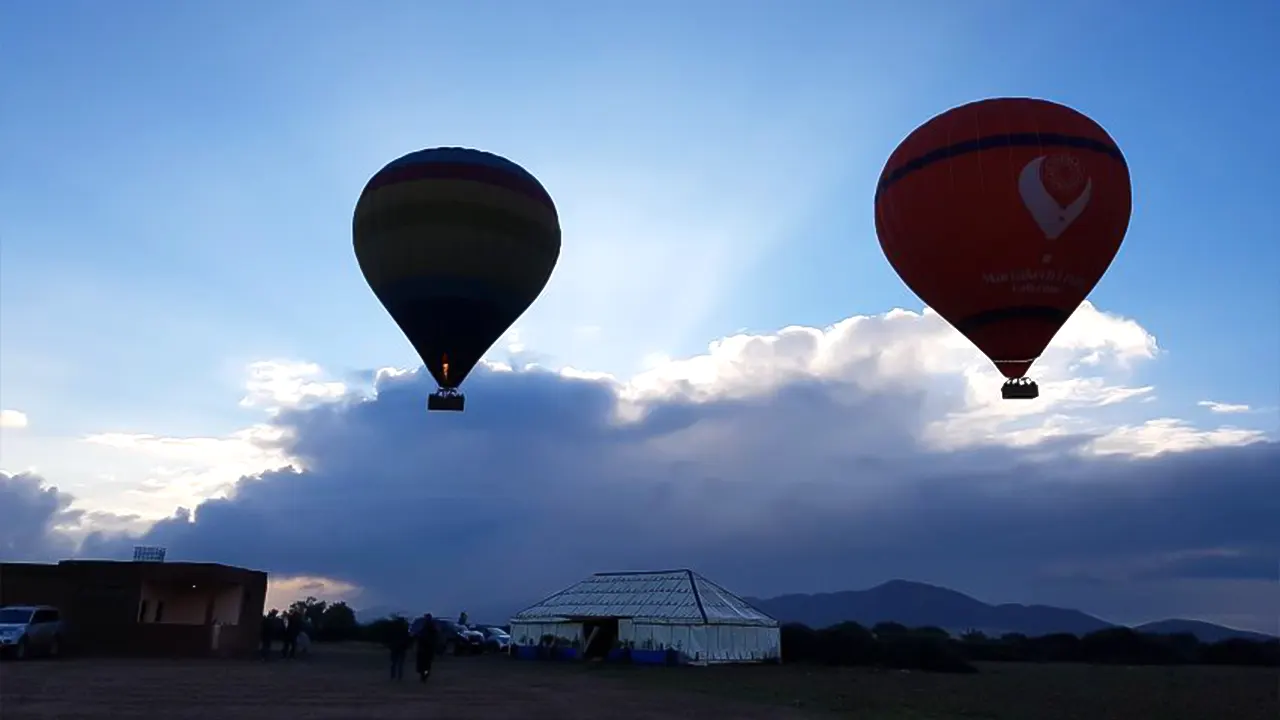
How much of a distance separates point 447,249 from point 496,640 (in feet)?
93.9

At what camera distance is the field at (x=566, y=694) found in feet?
54.6

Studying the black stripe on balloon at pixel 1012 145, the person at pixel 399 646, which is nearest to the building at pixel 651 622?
the person at pixel 399 646

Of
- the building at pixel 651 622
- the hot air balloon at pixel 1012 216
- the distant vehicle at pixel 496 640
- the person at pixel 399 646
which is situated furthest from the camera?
the distant vehicle at pixel 496 640

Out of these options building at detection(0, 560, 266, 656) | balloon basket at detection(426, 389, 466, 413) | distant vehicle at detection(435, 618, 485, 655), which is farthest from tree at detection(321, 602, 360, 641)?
balloon basket at detection(426, 389, 466, 413)

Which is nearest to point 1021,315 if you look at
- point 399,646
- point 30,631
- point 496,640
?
point 399,646

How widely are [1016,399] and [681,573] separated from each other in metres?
23.8

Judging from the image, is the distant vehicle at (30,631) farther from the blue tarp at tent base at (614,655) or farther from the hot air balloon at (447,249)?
the blue tarp at tent base at (614,655)

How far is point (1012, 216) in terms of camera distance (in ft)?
78.3

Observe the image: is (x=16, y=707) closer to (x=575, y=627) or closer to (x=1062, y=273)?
(x=1062, y=273)

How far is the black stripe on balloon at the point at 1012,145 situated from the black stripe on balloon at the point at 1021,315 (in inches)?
152

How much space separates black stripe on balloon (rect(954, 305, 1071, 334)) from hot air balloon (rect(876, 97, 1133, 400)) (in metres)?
0.02

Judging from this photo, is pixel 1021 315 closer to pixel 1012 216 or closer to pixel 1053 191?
pixel 1012 216

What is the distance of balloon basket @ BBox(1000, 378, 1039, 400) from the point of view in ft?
81.6

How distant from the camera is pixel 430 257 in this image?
28.2 meters
